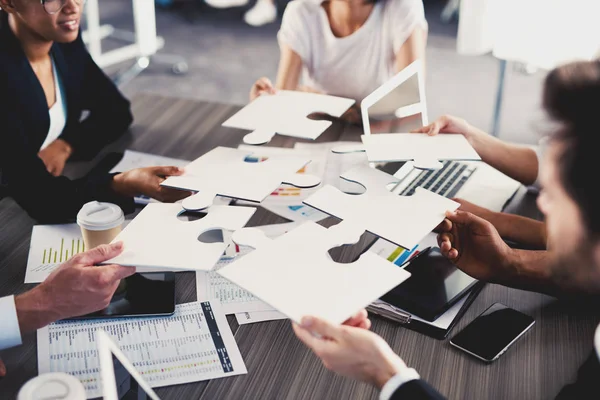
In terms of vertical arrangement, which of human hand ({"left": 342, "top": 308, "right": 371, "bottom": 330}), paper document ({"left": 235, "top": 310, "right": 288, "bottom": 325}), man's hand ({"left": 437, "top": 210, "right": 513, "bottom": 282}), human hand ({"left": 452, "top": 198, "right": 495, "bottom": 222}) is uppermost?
human hand ({"left": 342, "top": 308, "right": 371, "bottom": 330})

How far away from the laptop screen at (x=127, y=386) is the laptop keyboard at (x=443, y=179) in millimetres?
809

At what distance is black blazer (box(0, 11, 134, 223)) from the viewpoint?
4.81 feet

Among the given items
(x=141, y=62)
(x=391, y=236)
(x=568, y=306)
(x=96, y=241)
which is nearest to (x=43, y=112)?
(x=96, y=241)

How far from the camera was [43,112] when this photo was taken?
5.58ft

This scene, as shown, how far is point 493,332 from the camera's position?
44.8 inches

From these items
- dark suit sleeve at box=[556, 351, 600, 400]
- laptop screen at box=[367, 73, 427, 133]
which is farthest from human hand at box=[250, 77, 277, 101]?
dark suit sleeve at box=[556, 351, 600, 400]

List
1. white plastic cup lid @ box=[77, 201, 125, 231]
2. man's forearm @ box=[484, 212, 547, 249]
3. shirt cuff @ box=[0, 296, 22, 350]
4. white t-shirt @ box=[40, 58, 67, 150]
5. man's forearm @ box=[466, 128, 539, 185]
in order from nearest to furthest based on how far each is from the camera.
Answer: shirt cuff @ box=[0, 296, 22, 350] < white plastic cup lid @ box=[77, 201, 125, 231] < man's forearm @ box=[484, 212, 547, 249] < man's forearm @ box=[466, 128, 539, 185] < white t-shirt @ box=[40, 58, 67, 150]

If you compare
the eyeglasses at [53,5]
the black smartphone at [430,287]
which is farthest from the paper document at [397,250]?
the eyeglasses at [53,5]

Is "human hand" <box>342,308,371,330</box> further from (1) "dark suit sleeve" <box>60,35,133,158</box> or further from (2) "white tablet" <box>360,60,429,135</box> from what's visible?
(1) "dark suit sleeve" <box>60,35,133,158</box>

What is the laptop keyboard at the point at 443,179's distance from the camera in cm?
158

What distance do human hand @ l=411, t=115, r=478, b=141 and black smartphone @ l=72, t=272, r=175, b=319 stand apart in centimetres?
67

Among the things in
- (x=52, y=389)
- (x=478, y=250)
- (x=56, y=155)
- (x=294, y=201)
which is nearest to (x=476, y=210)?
(x=478, y=250)

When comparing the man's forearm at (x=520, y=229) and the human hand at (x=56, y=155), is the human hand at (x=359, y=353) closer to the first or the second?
the man's forearm at (x=520, y=229)

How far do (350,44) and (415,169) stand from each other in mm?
827
